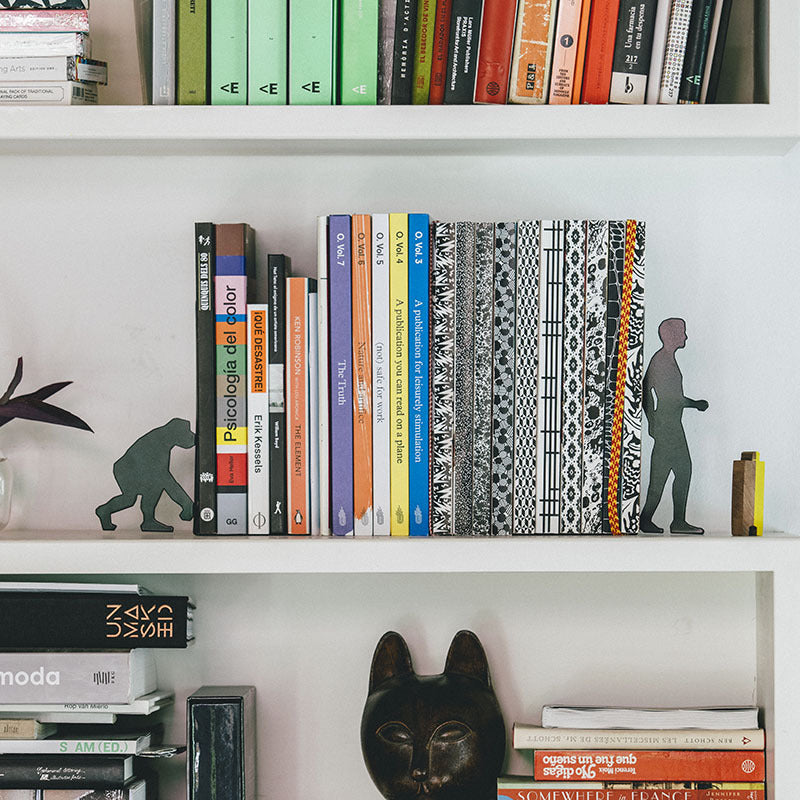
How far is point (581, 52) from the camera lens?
3.27ft

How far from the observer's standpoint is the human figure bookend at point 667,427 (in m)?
1.01

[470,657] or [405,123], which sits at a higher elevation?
[405,123]

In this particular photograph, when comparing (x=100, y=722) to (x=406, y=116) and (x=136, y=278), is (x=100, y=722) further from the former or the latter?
(x=406, y=116)

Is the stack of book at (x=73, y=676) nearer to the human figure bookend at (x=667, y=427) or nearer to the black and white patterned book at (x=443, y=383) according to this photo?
the black and white patterned book at (x=443, y=383)

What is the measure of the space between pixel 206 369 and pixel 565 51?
0.49 m

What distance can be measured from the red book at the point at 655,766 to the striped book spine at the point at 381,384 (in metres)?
0.32

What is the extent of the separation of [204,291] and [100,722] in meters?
0.47

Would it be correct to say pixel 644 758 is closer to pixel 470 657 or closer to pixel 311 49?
pixel 470 657

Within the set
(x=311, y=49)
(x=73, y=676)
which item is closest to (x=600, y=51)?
(x=311, y=49)

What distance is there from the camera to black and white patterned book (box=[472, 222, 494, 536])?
1001 mm

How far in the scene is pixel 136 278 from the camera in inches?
44.9

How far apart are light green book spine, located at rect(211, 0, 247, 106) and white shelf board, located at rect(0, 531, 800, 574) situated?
0.46m

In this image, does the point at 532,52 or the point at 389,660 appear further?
the point at 389,660

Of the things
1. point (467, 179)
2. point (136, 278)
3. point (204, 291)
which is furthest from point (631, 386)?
point (136, 278)
